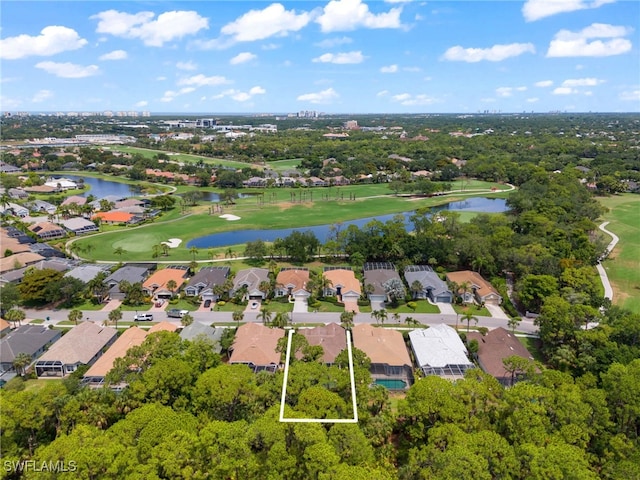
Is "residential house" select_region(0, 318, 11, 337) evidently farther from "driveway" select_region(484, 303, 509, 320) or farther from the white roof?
"driveway" select_region(484, 303, 509, 320)

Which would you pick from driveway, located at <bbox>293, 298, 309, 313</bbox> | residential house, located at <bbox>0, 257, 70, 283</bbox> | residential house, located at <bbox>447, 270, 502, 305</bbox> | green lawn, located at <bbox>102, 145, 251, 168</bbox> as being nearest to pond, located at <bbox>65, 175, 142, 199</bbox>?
green lawn, located at <bbox>102, 145, 251, 168</bbox>

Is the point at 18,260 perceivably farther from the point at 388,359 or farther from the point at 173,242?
the point at 388,359

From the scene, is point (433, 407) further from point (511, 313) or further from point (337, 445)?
point (511, 313)

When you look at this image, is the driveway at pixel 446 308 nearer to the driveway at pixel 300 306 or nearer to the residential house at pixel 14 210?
the driveway at pixel 300 306

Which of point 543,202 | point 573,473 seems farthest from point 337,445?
point 543,202

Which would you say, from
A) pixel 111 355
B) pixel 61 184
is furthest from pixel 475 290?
pixel 61 184

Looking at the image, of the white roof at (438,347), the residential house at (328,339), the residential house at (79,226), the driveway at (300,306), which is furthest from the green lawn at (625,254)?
the residential house at (79,226)
